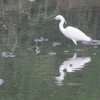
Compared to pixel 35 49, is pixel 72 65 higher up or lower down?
lower down

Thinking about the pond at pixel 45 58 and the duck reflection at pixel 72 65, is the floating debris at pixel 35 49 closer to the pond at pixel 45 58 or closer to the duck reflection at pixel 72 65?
the pond at pixel 45 58

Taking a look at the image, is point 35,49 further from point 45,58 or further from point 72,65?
point 72,65

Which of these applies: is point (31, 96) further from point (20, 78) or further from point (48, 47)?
point (48, 47)

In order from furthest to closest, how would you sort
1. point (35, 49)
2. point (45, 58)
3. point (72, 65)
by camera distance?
point (35, 49) < point (45, 58) < point (72, 65)

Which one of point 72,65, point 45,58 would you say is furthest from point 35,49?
point 72,65

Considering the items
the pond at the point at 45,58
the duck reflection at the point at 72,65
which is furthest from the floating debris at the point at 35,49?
the duck reflection at the point at 72,65

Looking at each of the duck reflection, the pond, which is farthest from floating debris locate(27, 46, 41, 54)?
the duck reflection

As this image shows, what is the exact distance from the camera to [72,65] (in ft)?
34.9

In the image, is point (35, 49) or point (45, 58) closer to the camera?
point (45, 58)

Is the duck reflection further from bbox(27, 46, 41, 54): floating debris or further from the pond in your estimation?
bbox(27, 46, 41, 54): floating debris

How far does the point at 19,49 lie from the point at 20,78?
2.97m

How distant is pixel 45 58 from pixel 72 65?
922mm

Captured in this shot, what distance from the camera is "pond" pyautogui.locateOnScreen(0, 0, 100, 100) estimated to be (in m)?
8.63

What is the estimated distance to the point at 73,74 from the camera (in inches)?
384
